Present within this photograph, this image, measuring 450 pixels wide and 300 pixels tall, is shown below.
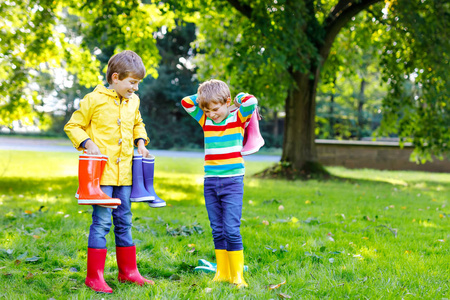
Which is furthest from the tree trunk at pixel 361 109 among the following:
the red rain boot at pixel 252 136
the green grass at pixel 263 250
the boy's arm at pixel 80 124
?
the boy's arm at pixel 80 124

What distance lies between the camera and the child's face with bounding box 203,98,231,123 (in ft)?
10.5

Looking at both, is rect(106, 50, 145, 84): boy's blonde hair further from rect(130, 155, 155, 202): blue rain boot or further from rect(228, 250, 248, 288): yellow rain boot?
rect(228, 250, 248, 288): yellow rain boot

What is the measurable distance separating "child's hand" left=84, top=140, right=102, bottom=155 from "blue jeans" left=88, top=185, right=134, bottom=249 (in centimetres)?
27

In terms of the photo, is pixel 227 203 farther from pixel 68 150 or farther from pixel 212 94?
pixel 68 150

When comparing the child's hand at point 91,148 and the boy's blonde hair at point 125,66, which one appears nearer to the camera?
the child's hand at point 91,148

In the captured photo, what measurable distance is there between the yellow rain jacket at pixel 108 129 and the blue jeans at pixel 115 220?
80mm

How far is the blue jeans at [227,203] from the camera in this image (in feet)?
10.6

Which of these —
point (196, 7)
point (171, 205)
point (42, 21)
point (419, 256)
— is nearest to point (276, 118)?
point (196, 7)

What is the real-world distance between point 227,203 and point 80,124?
3.83 ft

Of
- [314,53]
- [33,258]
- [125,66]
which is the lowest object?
[33,258]

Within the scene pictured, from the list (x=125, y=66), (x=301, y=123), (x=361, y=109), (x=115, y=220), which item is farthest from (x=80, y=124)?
(x=361, y=109)

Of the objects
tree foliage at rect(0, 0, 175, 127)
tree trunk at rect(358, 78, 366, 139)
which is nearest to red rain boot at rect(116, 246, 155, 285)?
tree foliage at rect(0, 0, 175, 127)

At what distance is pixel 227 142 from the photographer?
3262 millimetres

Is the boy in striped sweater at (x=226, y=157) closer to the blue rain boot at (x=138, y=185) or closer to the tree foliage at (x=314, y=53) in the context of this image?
the blue rain boot at (x=138, y=185)
